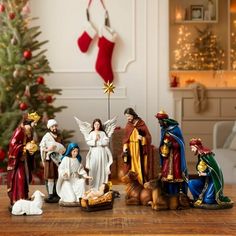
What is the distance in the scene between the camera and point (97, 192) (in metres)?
2.29

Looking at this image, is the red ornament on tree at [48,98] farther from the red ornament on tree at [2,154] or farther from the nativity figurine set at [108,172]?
the nativity figurine set at [108,172]

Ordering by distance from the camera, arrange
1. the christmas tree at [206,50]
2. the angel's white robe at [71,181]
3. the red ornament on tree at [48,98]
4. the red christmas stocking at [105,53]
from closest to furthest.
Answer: the angel's white robe at [71,181] → the red ornament on tree at [48,98] → the red christmas stocking at [105,53] → the christmas tree at [206,50]

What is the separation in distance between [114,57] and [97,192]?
4344mm

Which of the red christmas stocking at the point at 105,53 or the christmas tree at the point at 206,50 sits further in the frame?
the christmas tree at the point at 206,50

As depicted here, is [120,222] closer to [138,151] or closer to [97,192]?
[97,192]

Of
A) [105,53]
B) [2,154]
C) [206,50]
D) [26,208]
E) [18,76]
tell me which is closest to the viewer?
[26,208]

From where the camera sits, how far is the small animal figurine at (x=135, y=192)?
234 cm

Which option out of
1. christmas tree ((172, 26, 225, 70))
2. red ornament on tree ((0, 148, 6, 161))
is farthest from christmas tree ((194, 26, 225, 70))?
red ornament on tree ((0, 148, 6, 161))

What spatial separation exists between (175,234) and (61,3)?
492 centimetres

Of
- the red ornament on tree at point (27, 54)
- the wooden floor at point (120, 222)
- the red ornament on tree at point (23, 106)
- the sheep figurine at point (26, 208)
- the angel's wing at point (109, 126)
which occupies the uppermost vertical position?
the red ornament on tree at point (27, 54)

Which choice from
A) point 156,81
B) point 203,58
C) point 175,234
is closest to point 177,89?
point 156,81

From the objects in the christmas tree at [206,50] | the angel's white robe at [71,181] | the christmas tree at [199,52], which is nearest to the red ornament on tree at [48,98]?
the christmas tree at [199,52]

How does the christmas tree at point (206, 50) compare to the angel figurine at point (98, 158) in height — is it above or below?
above

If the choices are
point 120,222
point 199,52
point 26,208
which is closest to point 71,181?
point 26,208
